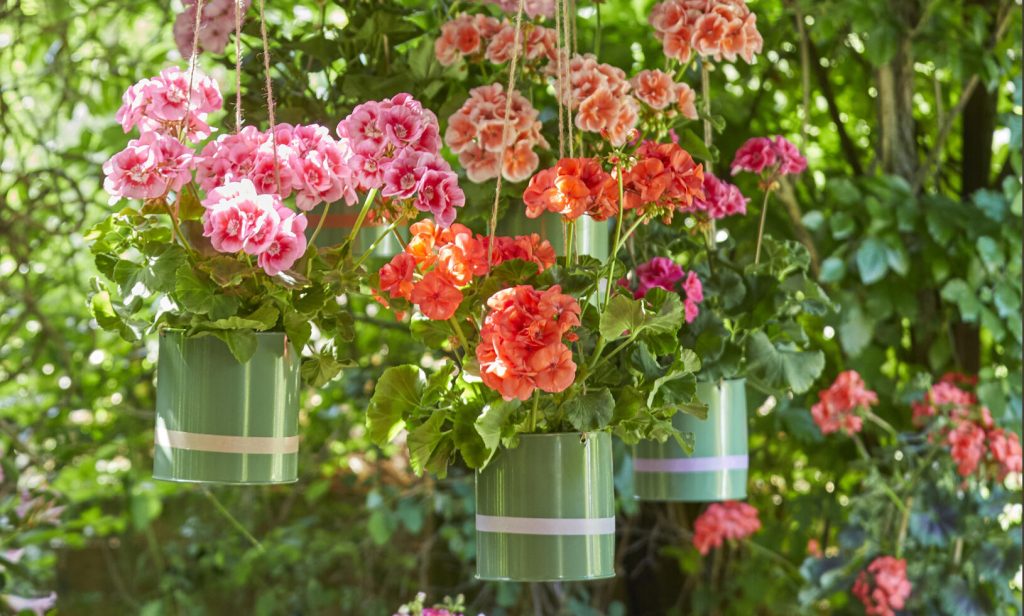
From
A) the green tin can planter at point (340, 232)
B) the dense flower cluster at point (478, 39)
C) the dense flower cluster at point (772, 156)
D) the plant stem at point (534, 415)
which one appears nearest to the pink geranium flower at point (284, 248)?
the plant stem at point (534, 415)

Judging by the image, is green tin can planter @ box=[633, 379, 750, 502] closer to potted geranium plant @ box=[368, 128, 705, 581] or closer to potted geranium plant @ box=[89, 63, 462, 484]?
potted geranium plant @ box=[368, 128, 705, 581]

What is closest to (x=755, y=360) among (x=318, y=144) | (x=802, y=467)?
(x=318, y=144)

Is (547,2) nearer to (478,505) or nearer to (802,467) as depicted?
(478,505)

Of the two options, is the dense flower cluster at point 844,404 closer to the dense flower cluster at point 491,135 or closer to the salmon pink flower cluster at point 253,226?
the dense flower cluster at point 491,135

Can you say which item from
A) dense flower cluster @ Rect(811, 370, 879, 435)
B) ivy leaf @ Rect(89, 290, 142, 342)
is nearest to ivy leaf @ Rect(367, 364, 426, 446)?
ivy leaf @ Rect(89, 290, 142, 342)

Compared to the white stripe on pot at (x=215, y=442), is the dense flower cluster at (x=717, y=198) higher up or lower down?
higher up

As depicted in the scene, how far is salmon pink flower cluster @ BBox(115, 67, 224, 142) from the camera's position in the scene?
920mm

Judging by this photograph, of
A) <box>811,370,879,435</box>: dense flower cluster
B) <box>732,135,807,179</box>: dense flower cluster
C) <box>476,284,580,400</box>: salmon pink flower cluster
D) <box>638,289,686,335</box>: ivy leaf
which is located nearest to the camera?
<box>476,284,580,400</box>: salmon pink flower cluster

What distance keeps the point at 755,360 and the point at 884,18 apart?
3.26ft

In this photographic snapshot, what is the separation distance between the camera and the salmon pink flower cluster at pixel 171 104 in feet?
3.02

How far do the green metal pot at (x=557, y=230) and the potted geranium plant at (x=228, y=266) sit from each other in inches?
9.7

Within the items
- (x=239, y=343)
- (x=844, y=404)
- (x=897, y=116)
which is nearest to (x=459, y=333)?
(x=239, y=343)

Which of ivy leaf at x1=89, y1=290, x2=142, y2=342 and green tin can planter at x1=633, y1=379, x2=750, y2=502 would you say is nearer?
ivy leaf at x1=89, y1=290, x2=142, y2=342

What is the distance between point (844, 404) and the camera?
1.85m
